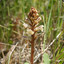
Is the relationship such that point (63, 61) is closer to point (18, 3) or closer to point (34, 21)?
point (34, 21)

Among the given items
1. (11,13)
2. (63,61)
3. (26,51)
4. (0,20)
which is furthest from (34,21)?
(11,13)

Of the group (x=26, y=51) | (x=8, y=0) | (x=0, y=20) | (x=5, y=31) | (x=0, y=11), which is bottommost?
(x=26, y=51)

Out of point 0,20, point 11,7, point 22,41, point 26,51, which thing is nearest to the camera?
point 26,51

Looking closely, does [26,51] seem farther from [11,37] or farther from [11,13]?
[11,13]

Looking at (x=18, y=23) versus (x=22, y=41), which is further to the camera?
(x=18, y=23)

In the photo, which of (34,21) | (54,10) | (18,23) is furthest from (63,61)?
(18,23)

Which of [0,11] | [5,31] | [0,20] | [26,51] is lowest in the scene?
[26,51]

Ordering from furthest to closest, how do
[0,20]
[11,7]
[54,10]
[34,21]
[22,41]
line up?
[11,7] < [0,20] < [54,10] < [22,41] < [34,21]

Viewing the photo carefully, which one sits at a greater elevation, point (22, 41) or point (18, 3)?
point (18, 3)

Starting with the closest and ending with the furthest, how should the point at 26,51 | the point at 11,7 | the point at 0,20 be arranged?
the point at 26,51
the point at 0,20
the point at 11,7
